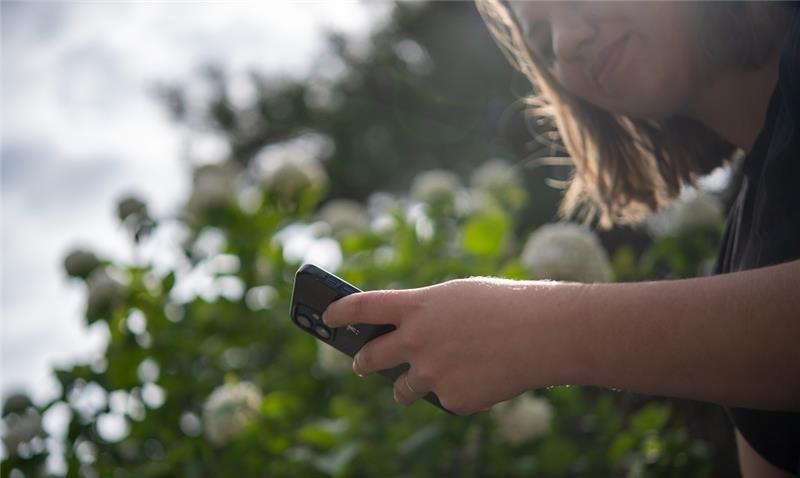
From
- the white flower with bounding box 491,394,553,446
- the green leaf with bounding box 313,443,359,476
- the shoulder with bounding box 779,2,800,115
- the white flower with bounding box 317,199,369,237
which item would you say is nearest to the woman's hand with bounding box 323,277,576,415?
the shoulder with bounding box 779,2,800,115

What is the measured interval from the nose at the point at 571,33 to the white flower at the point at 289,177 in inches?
46.4

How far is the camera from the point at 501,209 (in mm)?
2262

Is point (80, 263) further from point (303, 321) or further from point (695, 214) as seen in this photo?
point (695, 214)

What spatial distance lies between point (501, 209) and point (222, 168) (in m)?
0.77

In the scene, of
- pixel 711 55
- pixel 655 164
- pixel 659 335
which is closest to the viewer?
pixel 659 335

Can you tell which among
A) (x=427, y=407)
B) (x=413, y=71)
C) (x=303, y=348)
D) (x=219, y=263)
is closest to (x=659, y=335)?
(x=427, y=407)

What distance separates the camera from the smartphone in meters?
0.71

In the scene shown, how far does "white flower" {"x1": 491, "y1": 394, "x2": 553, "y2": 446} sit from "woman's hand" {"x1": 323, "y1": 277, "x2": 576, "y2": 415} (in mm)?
971

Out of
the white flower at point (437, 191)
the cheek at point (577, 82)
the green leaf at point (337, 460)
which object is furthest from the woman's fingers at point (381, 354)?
the white flower at point (437, 191)

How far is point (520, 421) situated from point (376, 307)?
1013mm

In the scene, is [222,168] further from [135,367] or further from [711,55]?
[711,55]

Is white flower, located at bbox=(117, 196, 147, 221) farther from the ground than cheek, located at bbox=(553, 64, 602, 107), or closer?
closer

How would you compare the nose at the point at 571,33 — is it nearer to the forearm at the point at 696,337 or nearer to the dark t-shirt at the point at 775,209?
the dark t-shirt at the point at 775,209

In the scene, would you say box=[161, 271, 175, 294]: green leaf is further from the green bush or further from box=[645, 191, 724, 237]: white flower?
box=[645, 191, 724, 237]: white flower
